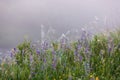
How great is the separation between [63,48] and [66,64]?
3.06 feet

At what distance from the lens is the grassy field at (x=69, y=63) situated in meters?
5.60

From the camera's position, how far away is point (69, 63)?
6.25 metres

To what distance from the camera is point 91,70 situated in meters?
5.85

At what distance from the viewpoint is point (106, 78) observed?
17.9 ft

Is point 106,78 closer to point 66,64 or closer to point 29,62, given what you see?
point 66,64

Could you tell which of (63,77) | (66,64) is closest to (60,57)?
(66,64)

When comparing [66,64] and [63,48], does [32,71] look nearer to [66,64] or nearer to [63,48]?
[66,64]

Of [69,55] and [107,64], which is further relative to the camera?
[69,55]

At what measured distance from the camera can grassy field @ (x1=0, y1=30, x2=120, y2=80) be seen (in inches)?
221

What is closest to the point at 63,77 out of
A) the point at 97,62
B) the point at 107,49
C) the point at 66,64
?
the point at 66,64

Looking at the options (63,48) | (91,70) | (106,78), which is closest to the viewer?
(106,78)

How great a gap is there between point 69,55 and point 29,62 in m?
0.96

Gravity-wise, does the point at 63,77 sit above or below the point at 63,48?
below

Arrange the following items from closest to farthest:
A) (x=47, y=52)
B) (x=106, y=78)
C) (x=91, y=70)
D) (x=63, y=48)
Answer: (x=106, y=78), (x=91, y=70), (x=47, y=52), (x=63, y=48)
